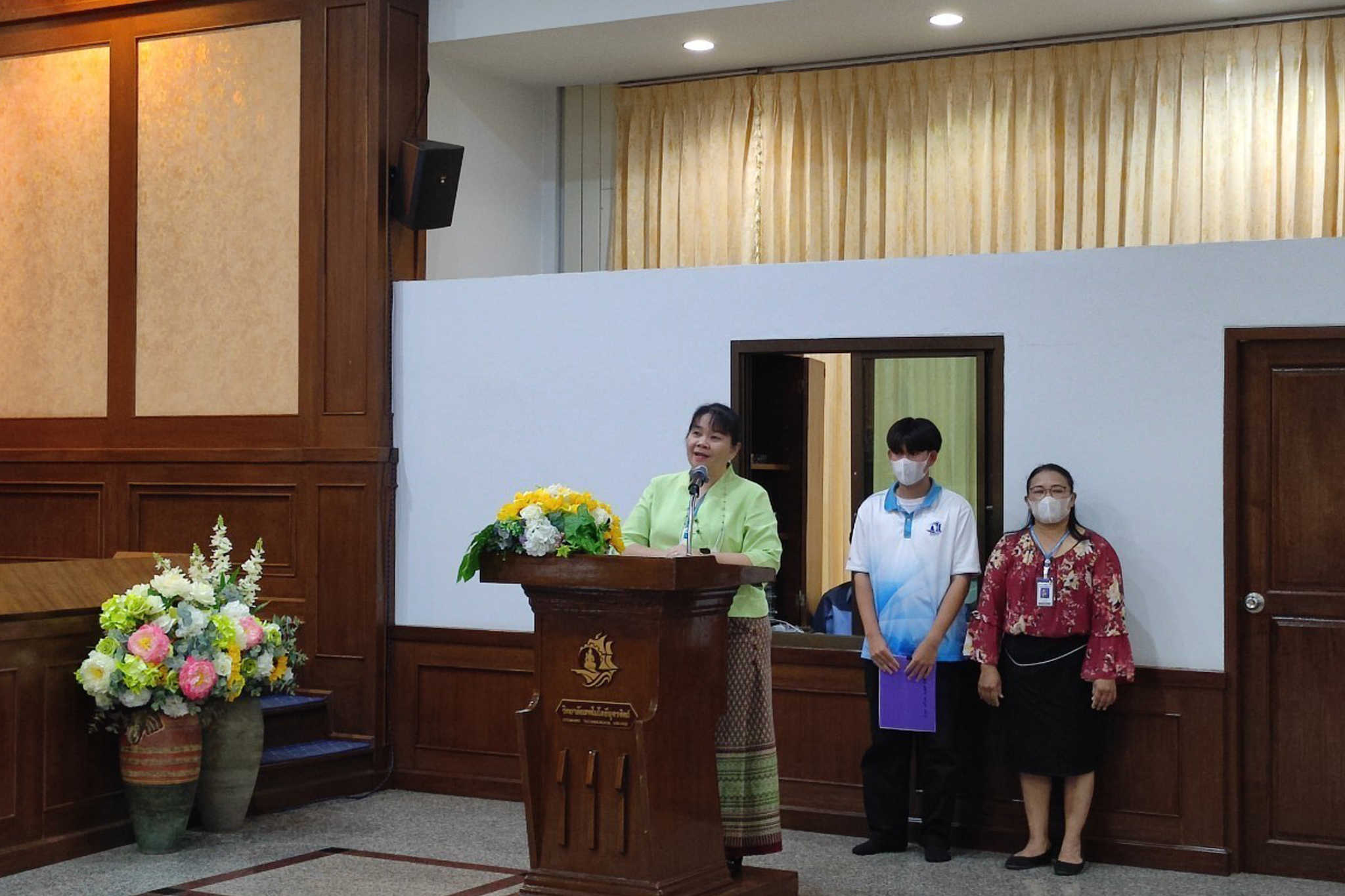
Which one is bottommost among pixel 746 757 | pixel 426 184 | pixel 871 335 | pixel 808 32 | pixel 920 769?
pixel 920 769

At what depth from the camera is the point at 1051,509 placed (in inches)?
224

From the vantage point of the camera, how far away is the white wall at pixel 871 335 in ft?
19.0

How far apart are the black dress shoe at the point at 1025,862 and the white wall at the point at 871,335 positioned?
31.8 inches

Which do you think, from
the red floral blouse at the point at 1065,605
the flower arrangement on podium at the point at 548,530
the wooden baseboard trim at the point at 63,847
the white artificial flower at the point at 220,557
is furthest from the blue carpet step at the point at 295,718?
the red floral blouse at the point at 1065,605

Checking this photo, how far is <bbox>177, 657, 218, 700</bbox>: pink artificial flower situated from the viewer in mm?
5730

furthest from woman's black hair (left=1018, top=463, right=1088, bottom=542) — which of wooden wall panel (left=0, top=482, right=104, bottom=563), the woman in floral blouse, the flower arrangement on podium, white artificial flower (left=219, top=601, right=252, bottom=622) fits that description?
wooden wall panel (left=0, top=482, right=104, bottom=563)

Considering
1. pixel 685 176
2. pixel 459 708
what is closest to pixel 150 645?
pixel 459 708

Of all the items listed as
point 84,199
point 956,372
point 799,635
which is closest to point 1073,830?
point 799,635

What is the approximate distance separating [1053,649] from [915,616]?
0.50m

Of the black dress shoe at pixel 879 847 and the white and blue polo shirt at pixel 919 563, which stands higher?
the white and blue polo shirt at pixel 919 563

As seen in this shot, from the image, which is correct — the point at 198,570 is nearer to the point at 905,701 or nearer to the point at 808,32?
the point at 905,701

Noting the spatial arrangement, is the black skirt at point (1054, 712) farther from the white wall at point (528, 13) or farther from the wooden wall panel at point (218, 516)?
the wooden wall panel at point (218, 516)

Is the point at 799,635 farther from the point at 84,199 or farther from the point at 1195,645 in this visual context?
the point at 84,199

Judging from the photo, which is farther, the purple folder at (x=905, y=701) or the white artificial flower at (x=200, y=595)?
the white artificial flower at (x=200, y=595)
